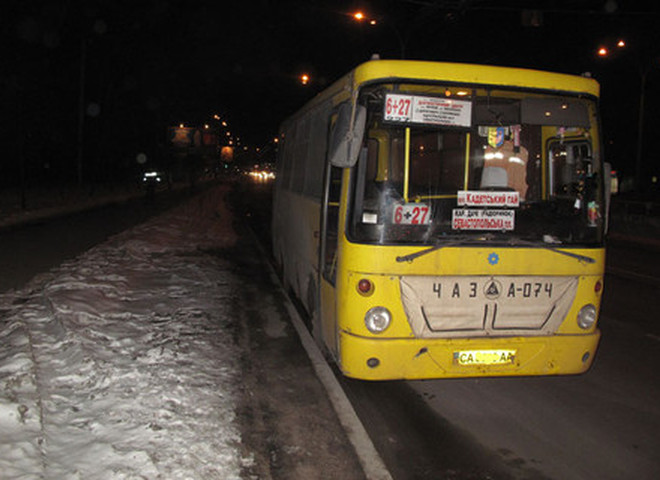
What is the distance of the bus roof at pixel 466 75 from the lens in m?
4.79

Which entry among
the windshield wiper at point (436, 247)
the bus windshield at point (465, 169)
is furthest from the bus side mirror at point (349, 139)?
the windshield wiper at point (436, 247)

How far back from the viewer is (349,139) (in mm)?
4617

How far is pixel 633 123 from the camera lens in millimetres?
46094

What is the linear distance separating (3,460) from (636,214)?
29.5 meters

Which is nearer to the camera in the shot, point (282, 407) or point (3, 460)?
point (3, 460)

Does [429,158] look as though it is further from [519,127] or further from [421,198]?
[519,127]

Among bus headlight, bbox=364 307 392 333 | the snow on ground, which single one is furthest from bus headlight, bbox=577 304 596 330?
the snow on ground

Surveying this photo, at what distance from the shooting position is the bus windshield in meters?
4.84

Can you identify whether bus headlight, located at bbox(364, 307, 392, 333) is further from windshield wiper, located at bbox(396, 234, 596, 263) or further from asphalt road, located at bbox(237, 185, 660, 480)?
asphalt road, located at bbox(237, 185, 660, 480)

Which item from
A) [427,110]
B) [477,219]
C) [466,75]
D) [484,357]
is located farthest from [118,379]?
[466,75]

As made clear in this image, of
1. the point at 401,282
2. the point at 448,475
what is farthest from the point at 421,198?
the point at 448,475

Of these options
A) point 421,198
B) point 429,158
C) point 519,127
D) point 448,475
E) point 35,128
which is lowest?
point 448,475

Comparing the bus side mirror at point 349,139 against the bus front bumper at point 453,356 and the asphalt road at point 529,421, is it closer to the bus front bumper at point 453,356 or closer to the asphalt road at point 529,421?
the bus front bumper at point 453,356

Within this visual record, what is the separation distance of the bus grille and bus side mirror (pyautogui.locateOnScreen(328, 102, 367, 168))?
1.12m
